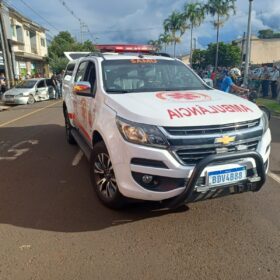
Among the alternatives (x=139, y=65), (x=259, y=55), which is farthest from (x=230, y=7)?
(x=139, y=65)

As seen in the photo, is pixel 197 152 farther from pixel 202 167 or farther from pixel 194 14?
pixel 194 14

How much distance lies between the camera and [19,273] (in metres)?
2.96

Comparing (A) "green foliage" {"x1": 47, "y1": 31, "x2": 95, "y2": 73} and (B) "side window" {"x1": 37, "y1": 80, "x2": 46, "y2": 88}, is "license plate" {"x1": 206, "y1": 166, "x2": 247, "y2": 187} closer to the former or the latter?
(B) "side window" {"x1": 37, "y1": 80, "x2": 46, "y2": 88}

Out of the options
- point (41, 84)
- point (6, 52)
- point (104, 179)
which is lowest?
point (41, 84)

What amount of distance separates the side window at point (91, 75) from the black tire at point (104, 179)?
3.45 ft

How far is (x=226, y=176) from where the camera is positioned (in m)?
3.42

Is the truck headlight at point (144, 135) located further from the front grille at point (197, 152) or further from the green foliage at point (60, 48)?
the green foliage at point (60, 48)

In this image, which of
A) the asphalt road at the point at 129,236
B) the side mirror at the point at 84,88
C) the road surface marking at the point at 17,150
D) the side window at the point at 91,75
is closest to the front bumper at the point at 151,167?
the asphalt road at the point at 129,236

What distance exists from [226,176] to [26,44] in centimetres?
4317

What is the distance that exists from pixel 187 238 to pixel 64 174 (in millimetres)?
2767

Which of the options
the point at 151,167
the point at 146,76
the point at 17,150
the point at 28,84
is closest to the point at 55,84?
the point at 28,84

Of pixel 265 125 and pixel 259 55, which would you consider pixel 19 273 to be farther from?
pixel 259 55

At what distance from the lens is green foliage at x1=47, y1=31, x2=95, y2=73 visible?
4625cm

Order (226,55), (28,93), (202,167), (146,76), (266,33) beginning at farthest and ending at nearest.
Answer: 1. (266,33)
2. (226,55)
3. (28,93)
4. (146,76)
5. (202,167)
